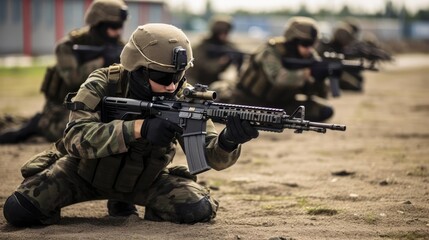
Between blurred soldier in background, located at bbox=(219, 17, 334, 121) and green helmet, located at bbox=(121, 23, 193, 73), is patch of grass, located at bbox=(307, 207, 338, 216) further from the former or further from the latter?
blurred soldier in background, located at bbox=(219, 17, 334, 121)

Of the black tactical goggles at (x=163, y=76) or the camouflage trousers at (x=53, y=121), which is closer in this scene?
the black tactical goggles at (x=163, y=76)

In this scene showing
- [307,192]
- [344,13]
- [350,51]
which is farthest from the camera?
[344,13]

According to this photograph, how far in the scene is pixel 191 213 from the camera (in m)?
4.87

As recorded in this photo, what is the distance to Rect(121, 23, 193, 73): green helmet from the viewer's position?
15.2 feet

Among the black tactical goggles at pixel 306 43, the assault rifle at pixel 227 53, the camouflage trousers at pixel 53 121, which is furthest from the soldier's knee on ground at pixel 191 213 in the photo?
the assault rifle at pixel 227 53

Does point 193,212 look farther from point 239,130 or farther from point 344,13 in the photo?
point 344,13

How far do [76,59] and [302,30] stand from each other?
283 cm

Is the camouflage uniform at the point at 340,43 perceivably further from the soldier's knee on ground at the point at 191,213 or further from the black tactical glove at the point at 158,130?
the black tactical glove at the point at 158,130

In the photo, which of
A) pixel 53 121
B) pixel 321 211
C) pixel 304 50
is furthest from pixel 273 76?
pixel 321 211

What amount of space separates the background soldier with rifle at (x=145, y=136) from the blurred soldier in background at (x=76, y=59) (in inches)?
131

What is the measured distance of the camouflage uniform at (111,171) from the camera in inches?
183

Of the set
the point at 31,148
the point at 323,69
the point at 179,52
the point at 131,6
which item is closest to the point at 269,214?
the point at 179,52

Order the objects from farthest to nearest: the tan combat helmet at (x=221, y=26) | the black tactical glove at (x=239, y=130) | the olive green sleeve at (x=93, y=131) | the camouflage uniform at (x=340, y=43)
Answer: the tan combat helmet at (x=221, y=26)
the camouflage uniform at (x=340, y=43)
the olive green sleeve at (x=93, y=131)
the black tactical glove at (x=239, y=130)

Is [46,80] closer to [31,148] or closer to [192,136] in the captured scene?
[31,148]
